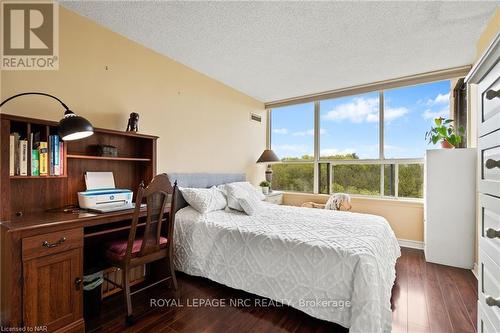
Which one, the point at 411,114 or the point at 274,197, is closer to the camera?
the point at 411,114

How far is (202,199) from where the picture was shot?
2.82 m

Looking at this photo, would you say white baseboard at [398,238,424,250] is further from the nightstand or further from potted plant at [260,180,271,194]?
potted plant at [260,180,271,194]

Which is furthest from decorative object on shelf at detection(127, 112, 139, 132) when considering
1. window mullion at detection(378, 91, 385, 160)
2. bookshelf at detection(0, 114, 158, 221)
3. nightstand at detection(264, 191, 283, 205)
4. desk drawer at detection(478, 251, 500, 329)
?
window mullion at detection(378, 91, 385, 160)

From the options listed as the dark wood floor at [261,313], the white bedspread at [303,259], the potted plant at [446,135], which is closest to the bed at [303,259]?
the white bedspread at [303,259]

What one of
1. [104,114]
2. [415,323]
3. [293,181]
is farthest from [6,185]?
[293,181]

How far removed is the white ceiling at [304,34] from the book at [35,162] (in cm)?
137

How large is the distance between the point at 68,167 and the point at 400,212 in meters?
4.33

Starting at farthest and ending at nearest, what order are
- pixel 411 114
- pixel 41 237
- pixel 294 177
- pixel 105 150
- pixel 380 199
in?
1. pixel 294 177
2. pixel 380 199
3. pixel 411 114
4. pixel 105 150
5. pixel 41 237

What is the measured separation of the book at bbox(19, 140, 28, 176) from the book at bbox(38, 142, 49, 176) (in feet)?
0.27

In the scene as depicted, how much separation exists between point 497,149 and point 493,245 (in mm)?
308

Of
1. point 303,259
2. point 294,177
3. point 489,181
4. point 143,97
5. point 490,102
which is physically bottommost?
point 303,259

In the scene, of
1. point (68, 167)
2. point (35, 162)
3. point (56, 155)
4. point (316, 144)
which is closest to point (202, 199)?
point (68, 167)

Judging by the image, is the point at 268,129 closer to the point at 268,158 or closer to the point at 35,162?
the point at 268,158

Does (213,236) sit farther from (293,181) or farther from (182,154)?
(293,181)
